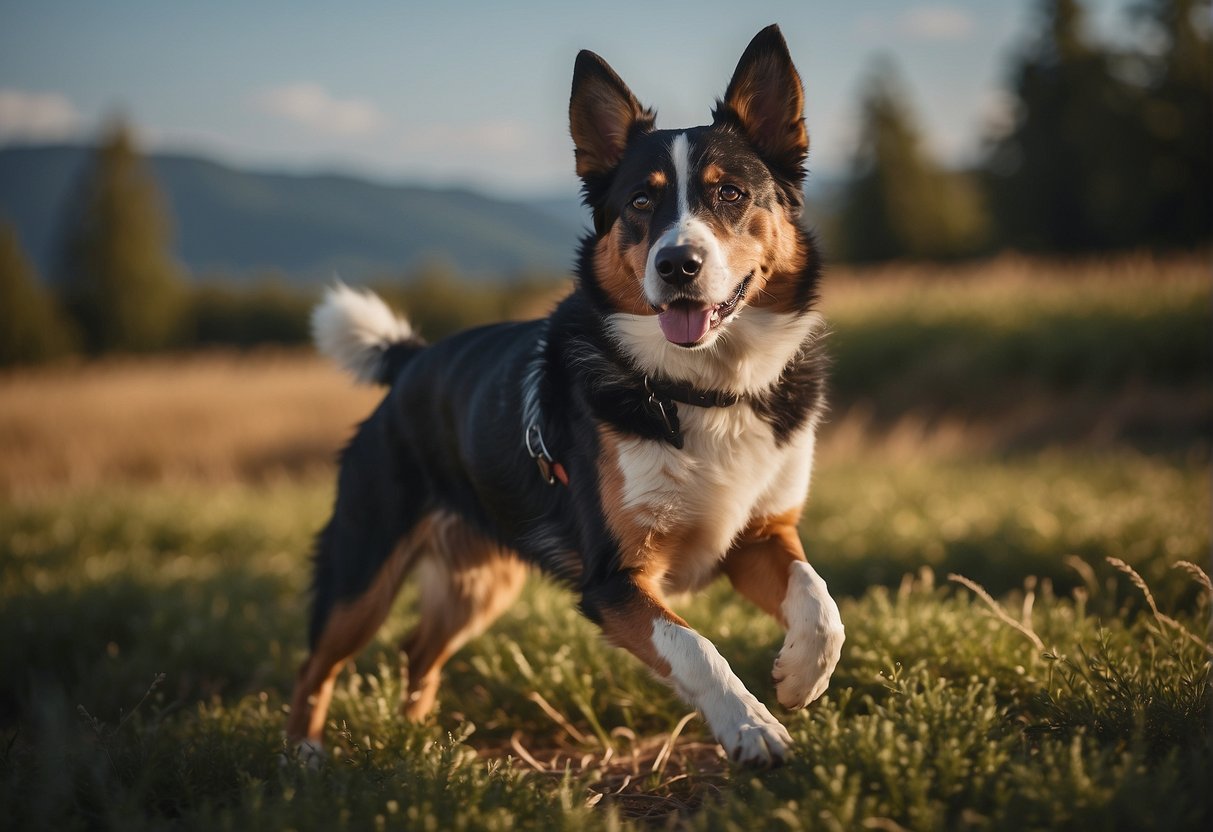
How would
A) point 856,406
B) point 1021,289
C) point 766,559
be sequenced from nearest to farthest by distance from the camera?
1. point 766,559
2. point 856,406
3. point 1021,289

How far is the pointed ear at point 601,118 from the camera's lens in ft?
11.0

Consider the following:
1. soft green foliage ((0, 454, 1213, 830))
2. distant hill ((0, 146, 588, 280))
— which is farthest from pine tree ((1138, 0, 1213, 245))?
soft green foliage ((0, 454, 1213, 830))

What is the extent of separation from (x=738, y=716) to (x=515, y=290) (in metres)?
41.5

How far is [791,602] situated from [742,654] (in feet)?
3.30

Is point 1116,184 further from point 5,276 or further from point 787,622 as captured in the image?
point 5,276

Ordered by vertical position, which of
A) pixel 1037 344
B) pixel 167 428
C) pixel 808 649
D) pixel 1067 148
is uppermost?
pixel 1067 148

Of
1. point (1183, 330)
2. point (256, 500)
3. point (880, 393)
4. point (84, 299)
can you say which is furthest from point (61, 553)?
point (84, 299)

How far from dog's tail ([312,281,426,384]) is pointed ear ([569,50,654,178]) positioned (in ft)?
4.25

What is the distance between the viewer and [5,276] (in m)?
30.4

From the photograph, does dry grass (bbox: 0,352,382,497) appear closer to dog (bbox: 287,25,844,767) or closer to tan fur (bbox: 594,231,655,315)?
dog (bbox: 287,25,844,767)

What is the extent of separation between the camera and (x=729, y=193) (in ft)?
10.2

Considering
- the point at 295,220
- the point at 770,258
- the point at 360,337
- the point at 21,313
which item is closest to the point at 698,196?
the point at 770,258

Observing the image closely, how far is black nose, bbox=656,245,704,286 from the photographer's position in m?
2.81

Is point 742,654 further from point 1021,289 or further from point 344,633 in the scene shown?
point 1021,289
